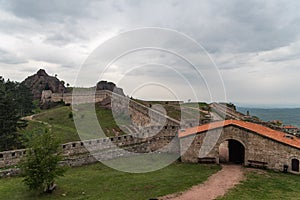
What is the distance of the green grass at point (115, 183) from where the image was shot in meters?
14.2

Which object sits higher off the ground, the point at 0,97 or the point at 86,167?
the point at 0,97

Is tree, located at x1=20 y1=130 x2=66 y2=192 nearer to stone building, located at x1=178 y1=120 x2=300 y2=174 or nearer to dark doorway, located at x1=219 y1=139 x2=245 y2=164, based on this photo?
stone building, located at x1=178 y1=120 x2=300 y2=174

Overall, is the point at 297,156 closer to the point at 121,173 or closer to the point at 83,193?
the point at 121,173

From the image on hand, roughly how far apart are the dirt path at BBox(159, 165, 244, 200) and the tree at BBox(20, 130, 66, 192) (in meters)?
6.51

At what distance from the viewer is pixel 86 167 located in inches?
799

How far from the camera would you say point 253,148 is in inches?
776

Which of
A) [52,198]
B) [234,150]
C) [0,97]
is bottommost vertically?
Answer: [52,198]

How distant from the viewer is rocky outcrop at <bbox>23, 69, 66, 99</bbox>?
65.6 meters

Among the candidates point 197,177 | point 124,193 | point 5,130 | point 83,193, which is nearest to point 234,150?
point 197,177

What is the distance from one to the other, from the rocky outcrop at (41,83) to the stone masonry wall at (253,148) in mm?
52591

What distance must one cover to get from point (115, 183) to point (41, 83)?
5843 centimetres

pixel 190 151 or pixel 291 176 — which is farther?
pixel 190 151

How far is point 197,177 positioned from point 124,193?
17.2 feet

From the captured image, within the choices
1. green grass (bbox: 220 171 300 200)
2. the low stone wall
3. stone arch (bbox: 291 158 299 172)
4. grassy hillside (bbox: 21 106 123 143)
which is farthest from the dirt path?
grassy hillside (bbox: 21 106 123 143)
